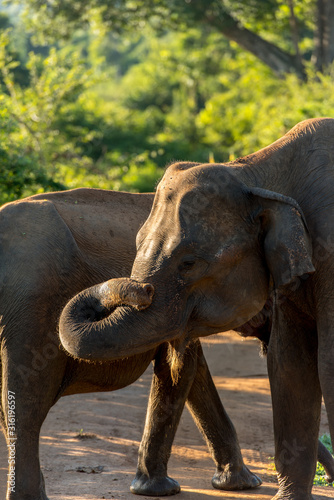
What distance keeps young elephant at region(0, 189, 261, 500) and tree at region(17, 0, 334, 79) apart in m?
18.0

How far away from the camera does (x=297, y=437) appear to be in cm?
421

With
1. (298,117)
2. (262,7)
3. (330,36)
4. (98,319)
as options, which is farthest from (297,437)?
(262,7)

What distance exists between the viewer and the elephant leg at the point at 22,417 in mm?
4148

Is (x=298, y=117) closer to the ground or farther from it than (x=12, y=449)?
closer to the ground

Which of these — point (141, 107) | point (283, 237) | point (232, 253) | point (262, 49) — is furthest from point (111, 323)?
point (141, 107)

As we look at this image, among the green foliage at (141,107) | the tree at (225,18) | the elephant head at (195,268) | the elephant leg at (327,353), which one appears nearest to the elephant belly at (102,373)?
the elephant head at (195,268)

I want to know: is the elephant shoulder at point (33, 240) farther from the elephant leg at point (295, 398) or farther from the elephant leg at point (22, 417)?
the elephant leg at point (295, 398)

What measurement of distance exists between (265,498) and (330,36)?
18722 millimetres

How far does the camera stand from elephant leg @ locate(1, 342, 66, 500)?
4148 millimetres

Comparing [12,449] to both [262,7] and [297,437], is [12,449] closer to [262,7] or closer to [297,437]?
[297,437]

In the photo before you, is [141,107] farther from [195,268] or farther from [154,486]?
[195,268]

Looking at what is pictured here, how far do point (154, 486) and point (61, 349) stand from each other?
1.38 meters

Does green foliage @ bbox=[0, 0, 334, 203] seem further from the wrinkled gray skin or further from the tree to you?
the wrinkled gray skin

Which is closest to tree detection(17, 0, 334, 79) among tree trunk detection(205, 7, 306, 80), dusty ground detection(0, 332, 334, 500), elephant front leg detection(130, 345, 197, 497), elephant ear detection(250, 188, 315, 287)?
tree trunk detection(205, 7, 306, 80)
